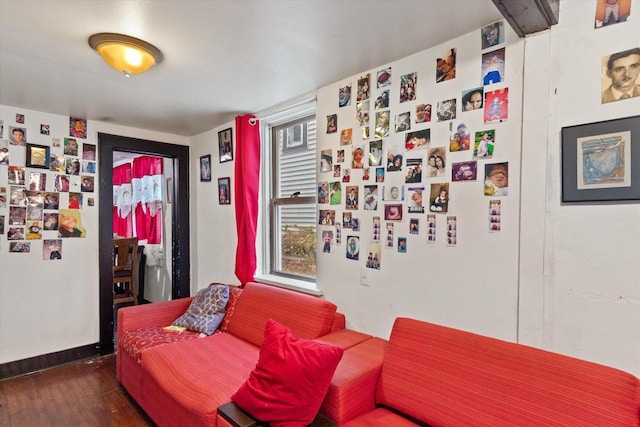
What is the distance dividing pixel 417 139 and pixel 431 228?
1.68ft

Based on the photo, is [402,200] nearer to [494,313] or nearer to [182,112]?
[494,313]

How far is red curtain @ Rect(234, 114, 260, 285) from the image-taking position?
2938 millimetres

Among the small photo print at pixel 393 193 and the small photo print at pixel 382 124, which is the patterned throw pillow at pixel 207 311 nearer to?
the small photo print at pixel 393 193

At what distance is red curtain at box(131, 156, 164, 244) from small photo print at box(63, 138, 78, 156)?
3.91 ft

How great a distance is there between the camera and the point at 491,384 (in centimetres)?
141

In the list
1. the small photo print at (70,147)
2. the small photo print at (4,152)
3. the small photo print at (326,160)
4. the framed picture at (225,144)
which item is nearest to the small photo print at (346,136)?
the small photo print at (326,160)

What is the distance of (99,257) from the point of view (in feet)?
10.7

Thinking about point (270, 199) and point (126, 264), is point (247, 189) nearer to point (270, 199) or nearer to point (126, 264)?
point (270, 199)

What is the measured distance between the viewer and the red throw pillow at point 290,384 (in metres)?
1.43

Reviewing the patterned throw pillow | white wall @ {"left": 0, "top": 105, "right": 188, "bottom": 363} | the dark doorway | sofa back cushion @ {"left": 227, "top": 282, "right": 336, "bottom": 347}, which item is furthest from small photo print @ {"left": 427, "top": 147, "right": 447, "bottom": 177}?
white wall @ {"left": 0, "top": 105, "right": 188, "bottom": 363}

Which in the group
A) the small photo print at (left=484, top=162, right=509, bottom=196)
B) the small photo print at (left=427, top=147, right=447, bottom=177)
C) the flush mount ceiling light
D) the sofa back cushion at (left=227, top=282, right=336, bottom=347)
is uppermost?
the flush mount ceiling light

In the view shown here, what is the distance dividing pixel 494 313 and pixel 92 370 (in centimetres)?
324

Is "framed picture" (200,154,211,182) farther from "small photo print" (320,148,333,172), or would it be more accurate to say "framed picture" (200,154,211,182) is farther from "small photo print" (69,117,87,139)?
"small photo print" (320,148,333,172)

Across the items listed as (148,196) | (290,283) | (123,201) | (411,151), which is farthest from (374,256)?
(123,201)
